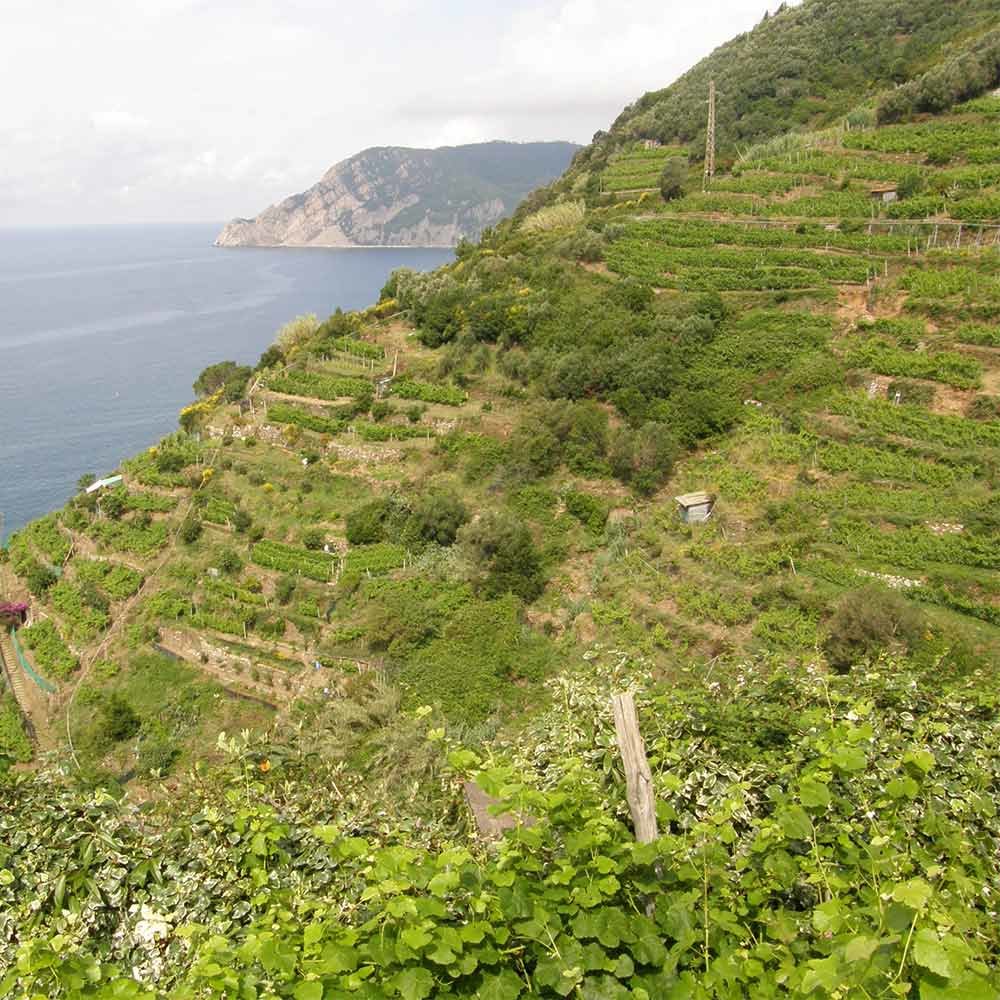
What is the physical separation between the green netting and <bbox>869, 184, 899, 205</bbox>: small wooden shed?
36.8 metres

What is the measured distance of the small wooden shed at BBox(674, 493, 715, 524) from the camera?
792 inches

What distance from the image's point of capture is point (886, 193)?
30.4m

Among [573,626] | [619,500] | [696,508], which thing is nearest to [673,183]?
[619,500]

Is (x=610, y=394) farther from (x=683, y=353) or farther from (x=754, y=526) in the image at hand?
(x=754, y=526)

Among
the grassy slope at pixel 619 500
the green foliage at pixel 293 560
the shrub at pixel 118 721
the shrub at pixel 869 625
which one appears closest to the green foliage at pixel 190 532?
the grassy slope at pixel 619 500

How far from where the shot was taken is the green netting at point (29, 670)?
2269 centimetres

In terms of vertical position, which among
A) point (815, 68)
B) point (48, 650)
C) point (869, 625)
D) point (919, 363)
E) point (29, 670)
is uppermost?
point (815, 68)

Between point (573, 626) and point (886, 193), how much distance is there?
25.3 m

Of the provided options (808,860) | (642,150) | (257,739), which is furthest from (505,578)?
(642,150)

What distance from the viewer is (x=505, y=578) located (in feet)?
65.6

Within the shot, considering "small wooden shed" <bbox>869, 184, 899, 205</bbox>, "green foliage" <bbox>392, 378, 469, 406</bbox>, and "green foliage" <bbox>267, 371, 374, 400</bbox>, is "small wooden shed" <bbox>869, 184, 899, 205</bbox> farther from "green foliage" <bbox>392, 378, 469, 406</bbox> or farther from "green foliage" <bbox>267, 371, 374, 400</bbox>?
"green foliage" <bbox>267, 371, 374, 400</bbox>

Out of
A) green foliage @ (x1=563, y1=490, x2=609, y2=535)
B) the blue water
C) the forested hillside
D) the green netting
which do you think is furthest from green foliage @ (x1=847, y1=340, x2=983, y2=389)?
the blue water

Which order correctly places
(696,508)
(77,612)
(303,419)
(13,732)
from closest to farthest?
(696,508) → (13,732) → (77,612) → (303,419)

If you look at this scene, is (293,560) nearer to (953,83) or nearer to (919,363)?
(919,363)
